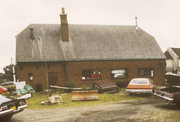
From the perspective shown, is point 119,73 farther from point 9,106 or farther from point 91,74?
point 9,106

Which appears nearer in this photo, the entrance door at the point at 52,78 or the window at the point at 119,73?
the entrance door at the point at 52,78

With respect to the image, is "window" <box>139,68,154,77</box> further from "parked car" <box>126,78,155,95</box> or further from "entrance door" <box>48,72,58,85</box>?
"parked car" <box>126,78,155,95</box>

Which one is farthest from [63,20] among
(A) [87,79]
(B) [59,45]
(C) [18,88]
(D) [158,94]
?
(D) [158,94]

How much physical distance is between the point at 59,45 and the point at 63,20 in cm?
290

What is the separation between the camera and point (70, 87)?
2605cm

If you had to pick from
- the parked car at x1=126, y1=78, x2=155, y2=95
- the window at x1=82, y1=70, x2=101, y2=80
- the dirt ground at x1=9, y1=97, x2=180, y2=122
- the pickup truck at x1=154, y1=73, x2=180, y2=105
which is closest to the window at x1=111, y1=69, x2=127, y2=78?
the window at x1=82, y1=70, x2=101, y2=80

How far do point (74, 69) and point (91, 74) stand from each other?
217cm

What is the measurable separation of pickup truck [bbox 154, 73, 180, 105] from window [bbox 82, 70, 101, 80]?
1300 centimetres

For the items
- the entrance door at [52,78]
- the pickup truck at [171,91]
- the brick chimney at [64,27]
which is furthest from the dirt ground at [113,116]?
the brick chimney at [64,27]

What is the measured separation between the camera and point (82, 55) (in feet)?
96.1

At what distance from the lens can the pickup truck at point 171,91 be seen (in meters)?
12.9

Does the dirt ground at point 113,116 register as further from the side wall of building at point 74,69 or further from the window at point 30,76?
the window at point 30,76

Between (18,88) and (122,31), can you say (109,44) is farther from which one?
(18,88)

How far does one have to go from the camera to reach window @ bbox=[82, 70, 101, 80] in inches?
1153
